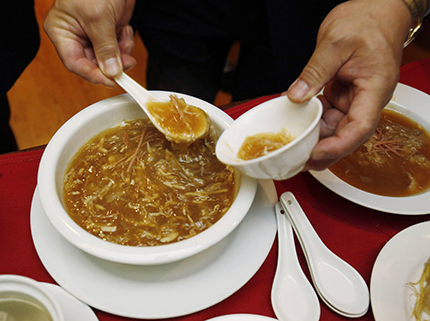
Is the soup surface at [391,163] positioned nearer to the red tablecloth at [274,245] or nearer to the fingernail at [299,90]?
the red tablecloth at [274,245]

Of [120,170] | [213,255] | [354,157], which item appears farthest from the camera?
[354,157]

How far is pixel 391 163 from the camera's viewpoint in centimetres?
147

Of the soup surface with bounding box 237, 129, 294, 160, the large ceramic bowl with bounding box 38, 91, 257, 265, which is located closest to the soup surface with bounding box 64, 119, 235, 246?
the large ceramic bowl with bounding box 38, 91, 257, 265

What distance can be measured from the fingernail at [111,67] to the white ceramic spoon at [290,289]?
3.01ft

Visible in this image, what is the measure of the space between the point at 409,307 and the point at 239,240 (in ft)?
1.88

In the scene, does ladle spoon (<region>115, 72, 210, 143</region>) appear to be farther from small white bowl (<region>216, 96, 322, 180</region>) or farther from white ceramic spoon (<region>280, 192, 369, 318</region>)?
white ceramic spoon (<region>280, 192, 369, 318</region>)

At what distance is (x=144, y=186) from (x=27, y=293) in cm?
54

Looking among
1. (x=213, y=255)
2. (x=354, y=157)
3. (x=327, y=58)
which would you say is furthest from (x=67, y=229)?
(x=354, y=157)

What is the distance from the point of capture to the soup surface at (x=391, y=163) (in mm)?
1374

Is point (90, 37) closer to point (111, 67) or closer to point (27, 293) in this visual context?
point (111, 67)

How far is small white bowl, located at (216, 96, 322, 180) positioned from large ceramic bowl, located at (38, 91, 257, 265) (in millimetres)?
118

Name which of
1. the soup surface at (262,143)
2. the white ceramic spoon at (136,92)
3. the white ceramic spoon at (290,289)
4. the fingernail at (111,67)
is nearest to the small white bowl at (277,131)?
the soup surface at (262,143)

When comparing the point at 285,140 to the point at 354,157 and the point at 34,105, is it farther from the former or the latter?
the point at 34,105

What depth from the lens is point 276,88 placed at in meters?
2.53
